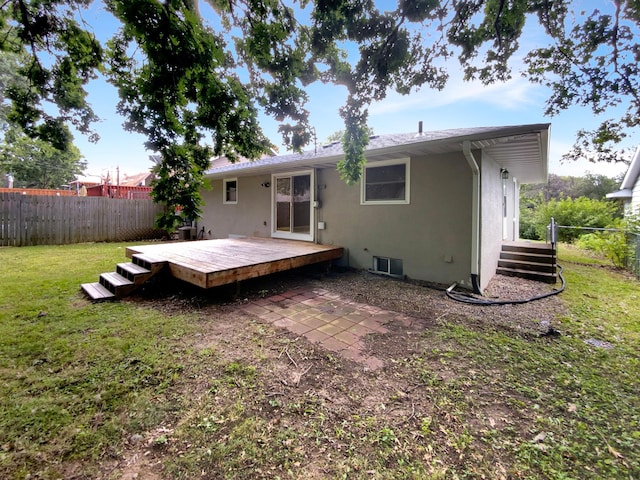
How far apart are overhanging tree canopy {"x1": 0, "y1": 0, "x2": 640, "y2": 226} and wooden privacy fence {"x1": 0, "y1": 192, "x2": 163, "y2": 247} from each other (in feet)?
20.1

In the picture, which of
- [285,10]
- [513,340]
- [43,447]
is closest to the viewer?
[43,447]

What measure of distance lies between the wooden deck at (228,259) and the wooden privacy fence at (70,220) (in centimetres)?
538

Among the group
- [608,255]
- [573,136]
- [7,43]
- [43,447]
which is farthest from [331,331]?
[608,255]

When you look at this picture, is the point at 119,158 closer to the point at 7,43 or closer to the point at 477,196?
the point at 7,43

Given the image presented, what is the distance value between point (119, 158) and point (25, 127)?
93.5 ft

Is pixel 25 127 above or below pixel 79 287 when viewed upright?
above

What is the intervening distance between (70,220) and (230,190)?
5686 millimetres

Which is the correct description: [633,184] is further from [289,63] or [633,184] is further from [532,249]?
[289,63]

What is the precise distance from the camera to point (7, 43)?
4078 millimetres

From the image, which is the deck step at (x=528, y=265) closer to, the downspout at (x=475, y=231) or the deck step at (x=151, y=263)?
the downspout at (x=475, y=231)

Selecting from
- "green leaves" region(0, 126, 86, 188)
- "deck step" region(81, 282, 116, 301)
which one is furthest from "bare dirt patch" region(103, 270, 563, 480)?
"green leaves" region(0, 126, 86, 188)

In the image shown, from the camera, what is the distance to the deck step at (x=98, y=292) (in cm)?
394

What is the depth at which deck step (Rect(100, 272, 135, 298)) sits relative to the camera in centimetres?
405

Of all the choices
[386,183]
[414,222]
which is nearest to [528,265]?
[414,222]
